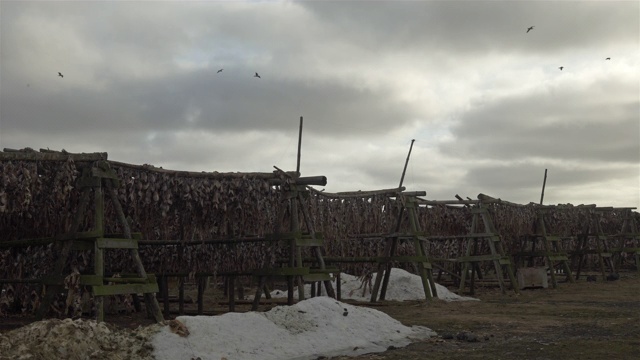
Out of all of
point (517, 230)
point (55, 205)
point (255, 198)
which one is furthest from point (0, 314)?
point (517, 230)

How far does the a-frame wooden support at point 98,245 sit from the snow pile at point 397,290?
358 inches

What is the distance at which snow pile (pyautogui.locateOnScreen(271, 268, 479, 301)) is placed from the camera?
67.3 ft

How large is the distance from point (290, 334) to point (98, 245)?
137 inches

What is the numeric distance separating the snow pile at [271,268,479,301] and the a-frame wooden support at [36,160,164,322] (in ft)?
29.9

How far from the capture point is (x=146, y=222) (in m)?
14.2

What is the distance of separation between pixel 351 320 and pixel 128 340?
4.23 metres

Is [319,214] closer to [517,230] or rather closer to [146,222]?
[146,222]

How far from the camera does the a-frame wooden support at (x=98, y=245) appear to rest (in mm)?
11055

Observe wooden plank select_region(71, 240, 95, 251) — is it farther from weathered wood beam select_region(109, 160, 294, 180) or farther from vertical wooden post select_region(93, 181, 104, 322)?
weathered wood beam select_region(109, 160, 294, 180)

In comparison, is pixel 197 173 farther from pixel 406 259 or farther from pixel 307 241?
pixel 406 259

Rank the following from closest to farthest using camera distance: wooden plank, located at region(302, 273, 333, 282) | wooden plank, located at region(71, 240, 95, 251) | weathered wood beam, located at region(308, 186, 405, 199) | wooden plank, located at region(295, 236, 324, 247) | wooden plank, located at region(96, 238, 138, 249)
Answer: wooden plank, located at region(96, 238, 138, 249)
wooden plank, located at region(71, 240, 95, 251)
wooden plank, located at region(295, 236, 324, 247)
wooden plank, located at region(302, 273, 333, 282)
weathered wood beam, located at region(308, 186, 405, 199)

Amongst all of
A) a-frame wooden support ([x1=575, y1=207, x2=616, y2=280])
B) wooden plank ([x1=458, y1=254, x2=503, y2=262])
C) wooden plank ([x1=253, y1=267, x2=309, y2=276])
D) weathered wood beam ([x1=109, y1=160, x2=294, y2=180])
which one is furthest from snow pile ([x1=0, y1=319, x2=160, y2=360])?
a-frame wooden support ([x1=575, y1=207, x2=616, y2=280])

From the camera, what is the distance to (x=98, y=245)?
11.2m

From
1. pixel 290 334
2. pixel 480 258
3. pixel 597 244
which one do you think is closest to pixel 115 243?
pixel 290 334
